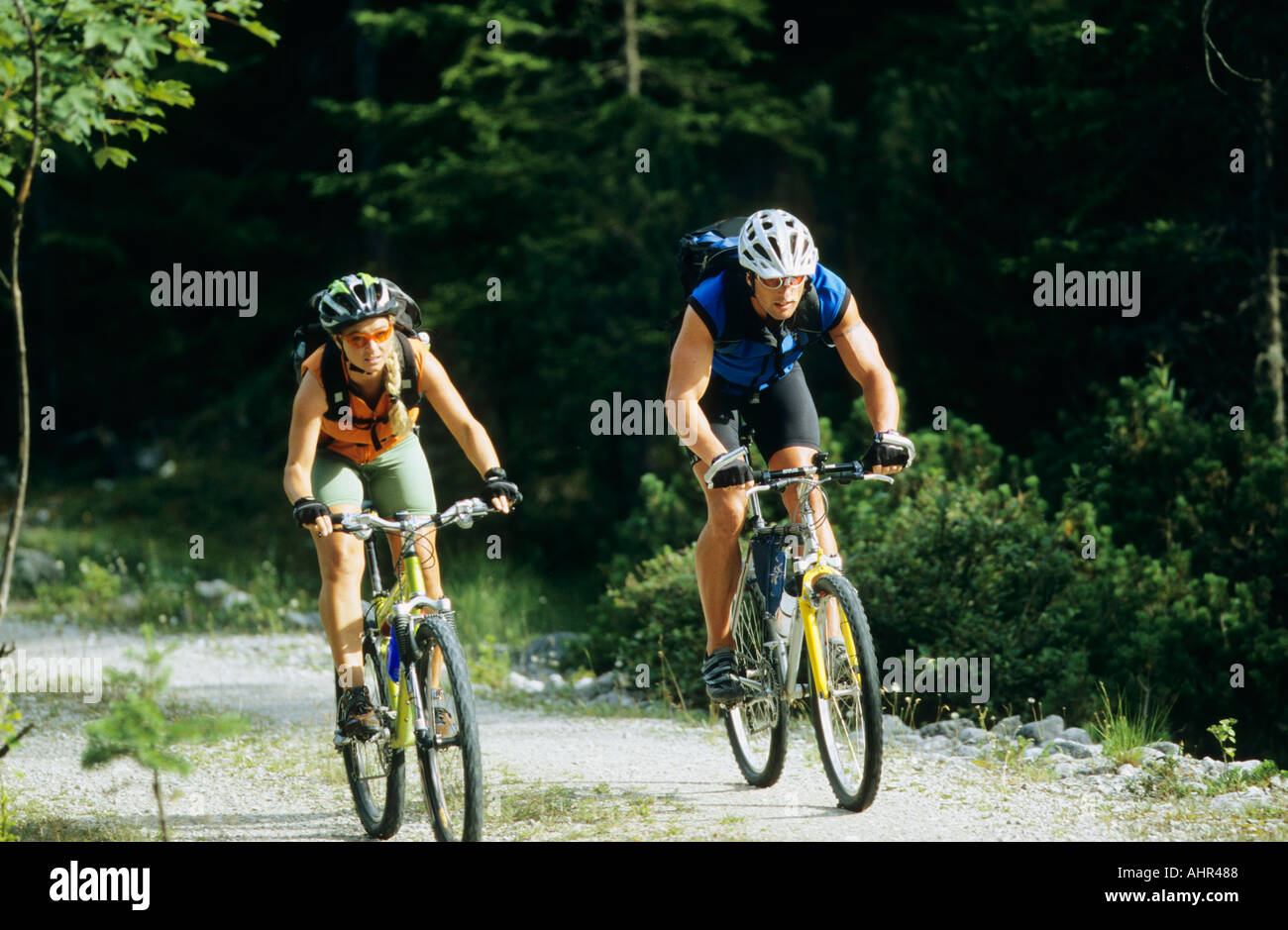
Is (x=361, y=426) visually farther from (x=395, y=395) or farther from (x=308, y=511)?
(x=308, y=511)

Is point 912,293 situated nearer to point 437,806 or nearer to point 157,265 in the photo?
point 437,806

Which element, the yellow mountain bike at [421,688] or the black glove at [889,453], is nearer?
the yellow mountain bike at [421,688]

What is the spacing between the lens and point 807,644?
18.0 feet

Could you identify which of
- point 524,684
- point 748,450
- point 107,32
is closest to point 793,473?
point 748,450

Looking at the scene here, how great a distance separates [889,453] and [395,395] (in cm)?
193

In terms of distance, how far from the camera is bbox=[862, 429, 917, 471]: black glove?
5371 mm

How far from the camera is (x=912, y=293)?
13.6 meters

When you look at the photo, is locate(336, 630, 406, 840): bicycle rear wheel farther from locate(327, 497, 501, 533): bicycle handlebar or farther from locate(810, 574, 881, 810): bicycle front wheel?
locate(810, 574, 881, 810): bicycle front wheel

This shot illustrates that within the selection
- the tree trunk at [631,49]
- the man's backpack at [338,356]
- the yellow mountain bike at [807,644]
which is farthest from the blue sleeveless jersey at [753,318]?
the tree trunk at [631,49]

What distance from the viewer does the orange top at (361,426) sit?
557 cm

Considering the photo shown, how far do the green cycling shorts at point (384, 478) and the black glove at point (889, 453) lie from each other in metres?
1.73

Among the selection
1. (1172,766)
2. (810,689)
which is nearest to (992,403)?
(1172,766)

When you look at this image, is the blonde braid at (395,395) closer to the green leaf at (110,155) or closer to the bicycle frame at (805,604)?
the bicycle frame at (805,604)

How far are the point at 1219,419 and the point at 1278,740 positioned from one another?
2.76 meters
